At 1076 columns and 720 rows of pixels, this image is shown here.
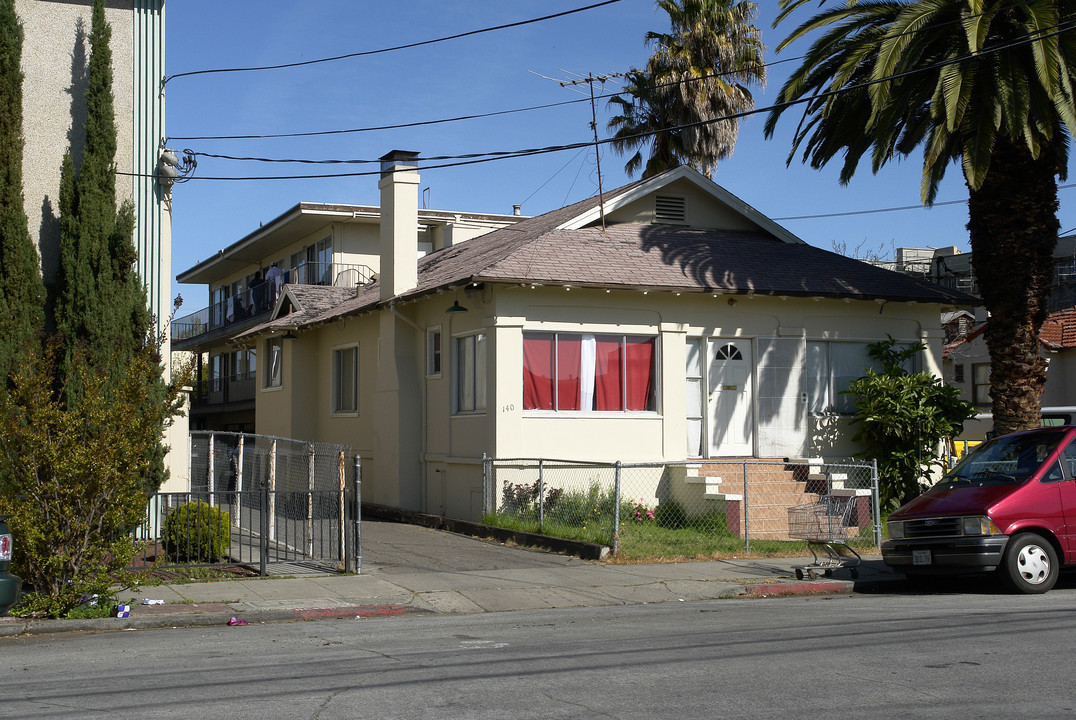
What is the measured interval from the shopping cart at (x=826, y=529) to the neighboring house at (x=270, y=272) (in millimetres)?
13210

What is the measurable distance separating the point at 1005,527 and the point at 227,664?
28.5 ft

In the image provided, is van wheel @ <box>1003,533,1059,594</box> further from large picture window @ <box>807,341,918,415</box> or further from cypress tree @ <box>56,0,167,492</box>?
cypress tree @ <box>56,0,167,492</box>

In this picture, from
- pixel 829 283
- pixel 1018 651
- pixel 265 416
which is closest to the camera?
pixel 1018 651

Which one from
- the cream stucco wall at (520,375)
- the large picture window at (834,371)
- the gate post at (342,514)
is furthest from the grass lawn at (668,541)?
the large picture window at (834,371)

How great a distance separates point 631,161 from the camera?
111ft

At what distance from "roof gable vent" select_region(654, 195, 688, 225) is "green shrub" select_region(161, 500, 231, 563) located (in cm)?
1108

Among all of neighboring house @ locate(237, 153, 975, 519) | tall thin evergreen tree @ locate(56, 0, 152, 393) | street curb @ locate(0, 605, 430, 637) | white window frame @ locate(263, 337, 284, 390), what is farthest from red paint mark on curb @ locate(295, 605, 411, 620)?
white window frame @ locate(263, 337, 284, 390)

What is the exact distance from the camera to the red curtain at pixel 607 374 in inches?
734

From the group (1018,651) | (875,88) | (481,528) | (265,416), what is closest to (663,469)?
(481,528)

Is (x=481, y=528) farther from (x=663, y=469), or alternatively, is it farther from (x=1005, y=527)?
(x=1005, y=527)

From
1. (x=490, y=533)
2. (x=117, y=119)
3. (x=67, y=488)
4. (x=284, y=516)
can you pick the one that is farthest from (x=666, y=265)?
(x=67, y=488)

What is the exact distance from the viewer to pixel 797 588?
13.2m

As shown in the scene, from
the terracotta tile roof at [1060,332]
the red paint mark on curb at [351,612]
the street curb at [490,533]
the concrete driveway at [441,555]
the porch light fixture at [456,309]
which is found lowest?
the red paint mark on curb at [351,612]

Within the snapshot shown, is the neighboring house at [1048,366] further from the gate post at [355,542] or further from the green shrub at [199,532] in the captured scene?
the green shrub at [199,532]
